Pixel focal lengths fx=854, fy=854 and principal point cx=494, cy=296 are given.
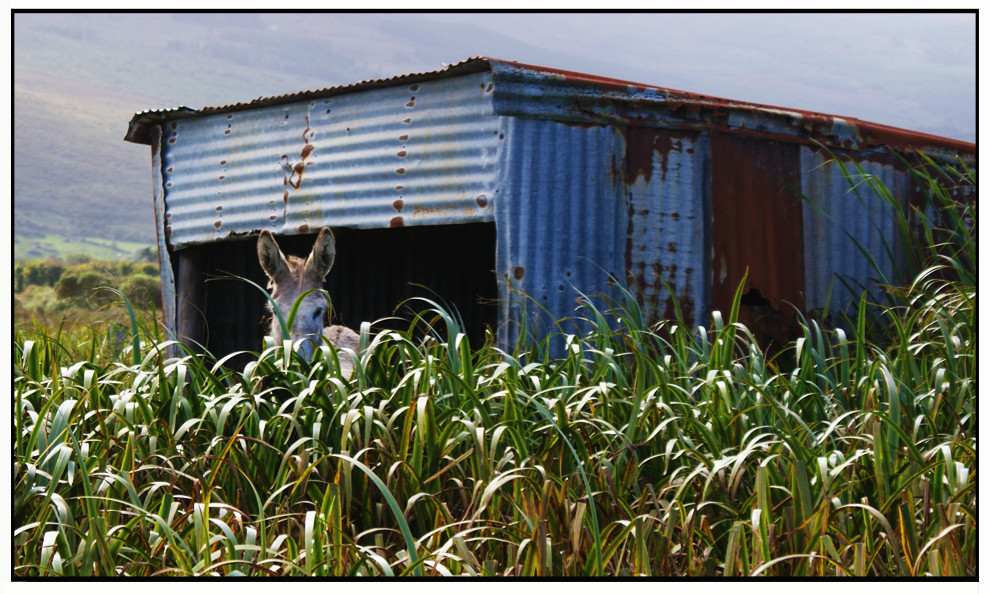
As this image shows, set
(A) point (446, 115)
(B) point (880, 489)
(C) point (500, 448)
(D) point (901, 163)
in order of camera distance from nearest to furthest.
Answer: (B) point (880, 489), (C) point (500, 448), (A) point (446, 115), (D) point (901, 163)

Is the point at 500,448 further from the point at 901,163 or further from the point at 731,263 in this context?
the point at 901,163

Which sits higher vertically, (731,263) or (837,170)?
(837,170)

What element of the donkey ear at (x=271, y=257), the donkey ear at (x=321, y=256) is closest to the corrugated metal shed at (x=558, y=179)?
the donkey ear at (x=321, y=256)

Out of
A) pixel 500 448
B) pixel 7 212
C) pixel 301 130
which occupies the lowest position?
pixel 500 448

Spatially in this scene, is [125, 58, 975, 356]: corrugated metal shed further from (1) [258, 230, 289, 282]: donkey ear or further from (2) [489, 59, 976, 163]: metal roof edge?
(1) [258, 230, 289, 282]: donkey ear

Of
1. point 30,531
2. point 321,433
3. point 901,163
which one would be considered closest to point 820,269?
point 901,163

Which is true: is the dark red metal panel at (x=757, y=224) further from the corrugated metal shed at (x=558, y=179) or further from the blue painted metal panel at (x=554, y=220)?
the blue painted metal panel at (x=554, y=220)

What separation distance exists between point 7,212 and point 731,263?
493cm

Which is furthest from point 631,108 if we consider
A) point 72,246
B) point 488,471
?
point 72,246

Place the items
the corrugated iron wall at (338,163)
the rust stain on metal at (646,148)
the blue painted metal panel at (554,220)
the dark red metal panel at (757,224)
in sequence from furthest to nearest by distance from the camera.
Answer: the dark red metal panel at (757,224) → the rust stain on metal at (646,148) → the corrugated iron wall at (338,163) → the blue painted metal panel at (554,220)

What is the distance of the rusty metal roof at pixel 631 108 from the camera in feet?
17.9

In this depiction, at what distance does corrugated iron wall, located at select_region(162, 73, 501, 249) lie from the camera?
5.68 meters

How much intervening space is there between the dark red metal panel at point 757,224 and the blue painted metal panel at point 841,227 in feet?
0.38

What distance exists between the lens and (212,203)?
7.26 m
